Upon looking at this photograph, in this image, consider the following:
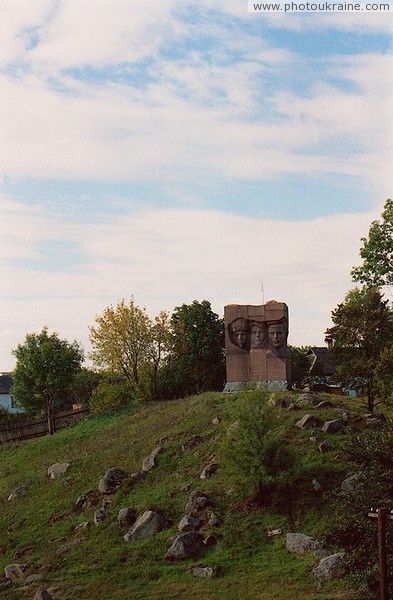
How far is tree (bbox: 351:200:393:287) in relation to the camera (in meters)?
45.6

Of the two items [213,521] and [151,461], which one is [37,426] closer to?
[151,461]

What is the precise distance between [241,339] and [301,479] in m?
13.6

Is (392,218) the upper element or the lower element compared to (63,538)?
upper

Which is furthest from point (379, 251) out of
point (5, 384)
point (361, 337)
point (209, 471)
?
point (5, 384)

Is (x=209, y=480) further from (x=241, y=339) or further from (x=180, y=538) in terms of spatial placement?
(x=241, y=339)

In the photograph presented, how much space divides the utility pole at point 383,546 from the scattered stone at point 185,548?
30.6 ft

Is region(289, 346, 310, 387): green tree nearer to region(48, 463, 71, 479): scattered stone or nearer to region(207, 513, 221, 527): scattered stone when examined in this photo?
region(48, 463, 71, 479): scattered stone

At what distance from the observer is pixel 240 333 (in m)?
42.5

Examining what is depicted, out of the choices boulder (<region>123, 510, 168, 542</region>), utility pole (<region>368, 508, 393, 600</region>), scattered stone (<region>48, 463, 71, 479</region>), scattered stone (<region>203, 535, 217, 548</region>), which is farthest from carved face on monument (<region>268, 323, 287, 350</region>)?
utility pole (<region>368, 508, 393, 600</region>)

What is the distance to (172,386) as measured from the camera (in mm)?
56438

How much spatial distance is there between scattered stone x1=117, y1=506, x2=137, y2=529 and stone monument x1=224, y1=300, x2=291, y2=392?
13212mm

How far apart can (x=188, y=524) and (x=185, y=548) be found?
1796mm

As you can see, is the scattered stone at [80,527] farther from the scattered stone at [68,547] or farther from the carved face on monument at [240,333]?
the carved face on monument at [240,333]

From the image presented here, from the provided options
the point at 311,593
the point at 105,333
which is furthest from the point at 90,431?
the point at 311,593
